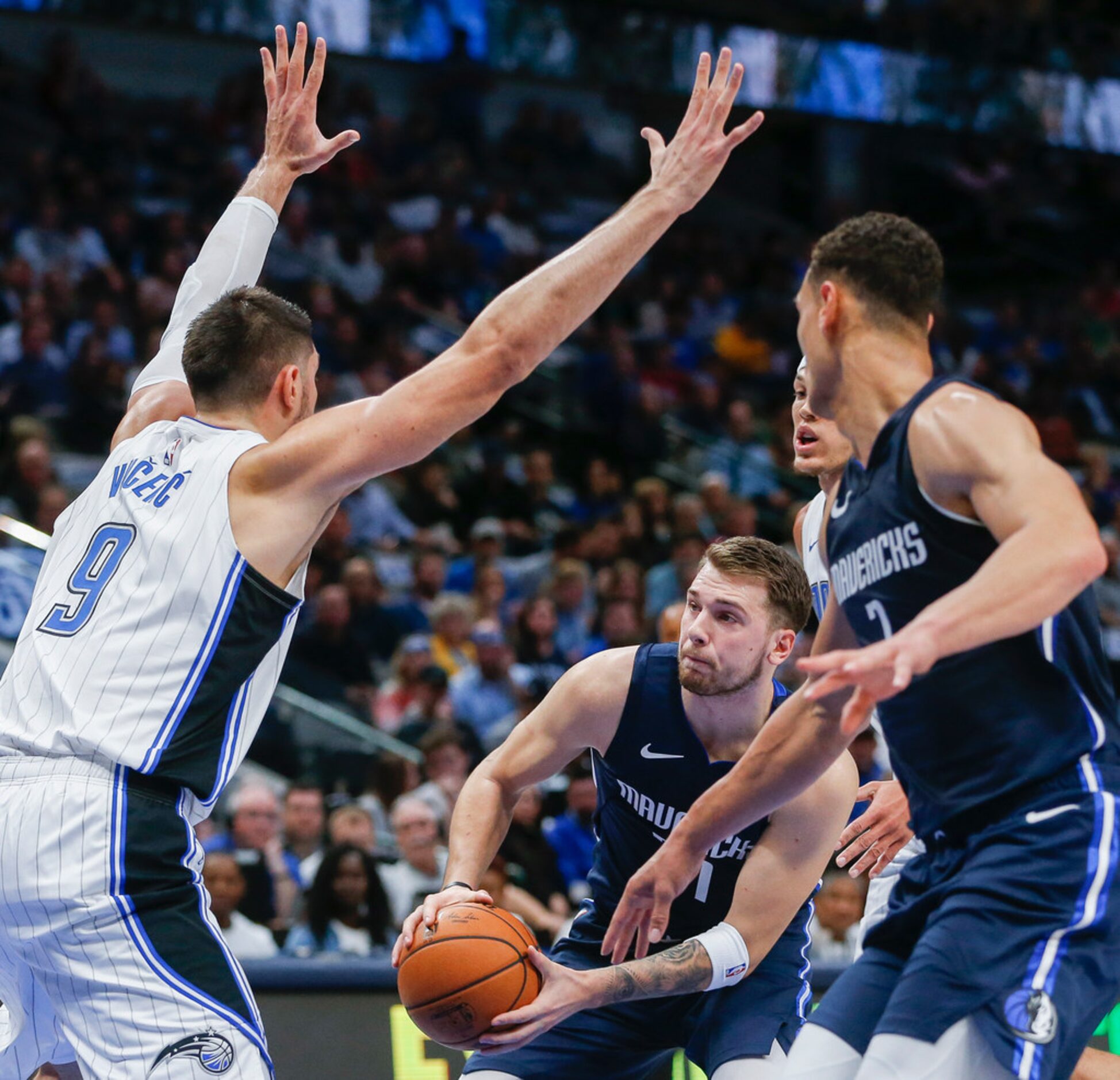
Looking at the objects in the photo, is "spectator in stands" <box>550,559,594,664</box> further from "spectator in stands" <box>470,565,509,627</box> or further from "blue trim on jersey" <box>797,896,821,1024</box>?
"blue trim on jersey" <box>797,896,821,1024</box>

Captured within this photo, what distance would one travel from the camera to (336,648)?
34.3ft

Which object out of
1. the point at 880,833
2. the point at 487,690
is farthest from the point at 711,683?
the point at 487,690

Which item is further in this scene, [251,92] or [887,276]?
[251,92]

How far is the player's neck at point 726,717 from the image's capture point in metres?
4.71

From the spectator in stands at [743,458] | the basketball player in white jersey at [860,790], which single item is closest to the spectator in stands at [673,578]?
the spectator in stands at [743,458]

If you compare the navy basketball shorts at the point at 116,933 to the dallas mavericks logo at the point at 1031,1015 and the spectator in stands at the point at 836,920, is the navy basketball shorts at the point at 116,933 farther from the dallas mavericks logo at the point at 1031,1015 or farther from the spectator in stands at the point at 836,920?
the spectator in stands at the point at 836,920

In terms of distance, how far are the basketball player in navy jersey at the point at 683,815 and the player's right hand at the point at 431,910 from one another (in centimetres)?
13

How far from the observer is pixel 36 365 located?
39.8 ft

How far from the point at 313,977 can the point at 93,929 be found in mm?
2717

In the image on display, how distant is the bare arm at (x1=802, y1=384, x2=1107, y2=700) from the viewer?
2.72 m

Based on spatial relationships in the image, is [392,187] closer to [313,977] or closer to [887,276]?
[313,977]

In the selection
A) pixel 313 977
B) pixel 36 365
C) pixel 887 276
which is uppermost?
pixel 887 276

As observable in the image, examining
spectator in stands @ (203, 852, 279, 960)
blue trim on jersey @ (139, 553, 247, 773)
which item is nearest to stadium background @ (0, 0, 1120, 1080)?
spectator in stands @ (203, 852, 279, 960)

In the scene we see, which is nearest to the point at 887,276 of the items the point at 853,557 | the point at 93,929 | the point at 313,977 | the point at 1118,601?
the point at 853,557
